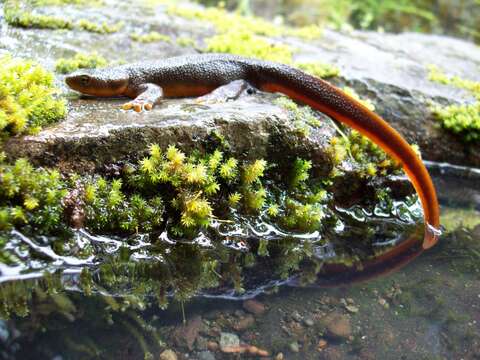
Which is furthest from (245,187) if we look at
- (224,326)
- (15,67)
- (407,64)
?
(407,64)

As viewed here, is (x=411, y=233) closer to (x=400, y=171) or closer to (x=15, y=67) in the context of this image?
(x=400, y=171)

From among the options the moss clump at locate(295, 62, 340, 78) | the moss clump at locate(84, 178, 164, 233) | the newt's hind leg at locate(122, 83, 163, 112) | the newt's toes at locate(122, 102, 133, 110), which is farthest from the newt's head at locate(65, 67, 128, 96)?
the moss clump at locate(295, 62, 340, 78)

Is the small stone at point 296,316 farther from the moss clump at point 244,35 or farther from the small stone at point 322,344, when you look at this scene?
the moss clump at point 244,35

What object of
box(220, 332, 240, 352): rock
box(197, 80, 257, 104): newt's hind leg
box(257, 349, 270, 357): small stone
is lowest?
box(220, 332, 240, 352): rock

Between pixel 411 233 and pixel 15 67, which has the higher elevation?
pixel 15 67

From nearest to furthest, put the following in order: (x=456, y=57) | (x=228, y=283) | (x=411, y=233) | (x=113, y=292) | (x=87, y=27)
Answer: (x=113, y=292)
(x=228, y=283)
(x=411, y=233)
(x=87, y=27)
(x=456, y=57)

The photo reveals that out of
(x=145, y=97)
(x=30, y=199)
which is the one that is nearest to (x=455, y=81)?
(x=145, y=97)

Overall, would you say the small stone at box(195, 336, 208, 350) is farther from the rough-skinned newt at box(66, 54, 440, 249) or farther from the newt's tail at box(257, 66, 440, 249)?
the newt's tail at box(257, 66, 440, 249)

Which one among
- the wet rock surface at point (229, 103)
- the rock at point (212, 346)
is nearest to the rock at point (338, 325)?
Answer: the rock at point (212, 346)
